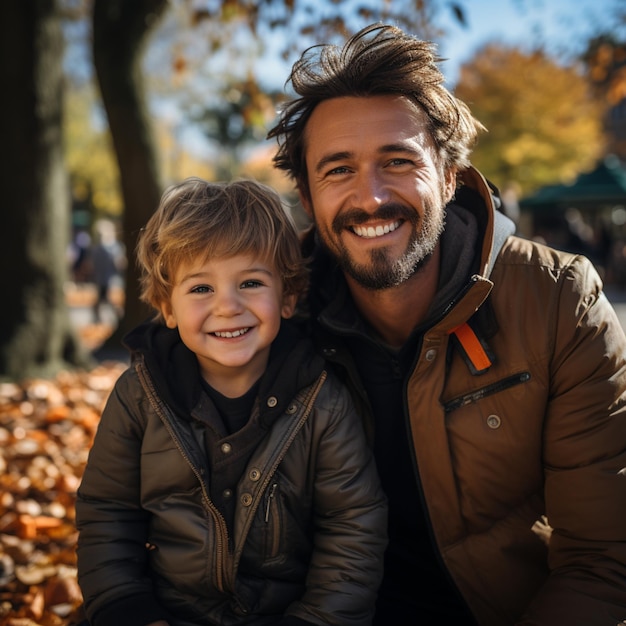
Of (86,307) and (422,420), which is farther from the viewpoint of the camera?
(86,307)

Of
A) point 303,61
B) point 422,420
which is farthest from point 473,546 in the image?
point 303,61

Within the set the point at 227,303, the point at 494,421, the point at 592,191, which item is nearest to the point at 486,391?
the point at 494,421

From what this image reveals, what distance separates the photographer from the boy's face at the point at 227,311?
2385 mm

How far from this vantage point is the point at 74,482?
4027 millimetres

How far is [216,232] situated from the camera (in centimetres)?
243

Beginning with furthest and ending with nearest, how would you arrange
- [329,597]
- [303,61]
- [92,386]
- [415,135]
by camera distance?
1. [92,386]
2. [303,61]
3. [415,135]
4. [329,597]

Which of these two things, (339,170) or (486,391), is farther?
(339,170)

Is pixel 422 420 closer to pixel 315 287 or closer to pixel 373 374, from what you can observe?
pixel 373 374

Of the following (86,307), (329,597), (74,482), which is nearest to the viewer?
(329,597)

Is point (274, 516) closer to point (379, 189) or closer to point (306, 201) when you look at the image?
point (379, 189)

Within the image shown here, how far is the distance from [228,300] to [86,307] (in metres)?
18.9

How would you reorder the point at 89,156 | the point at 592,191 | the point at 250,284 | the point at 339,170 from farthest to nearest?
1. the point at 89,156
2. the point at 592,191
3. the point at 339,170
4. the point at 250,284

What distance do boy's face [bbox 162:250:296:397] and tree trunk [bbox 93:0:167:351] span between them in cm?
479

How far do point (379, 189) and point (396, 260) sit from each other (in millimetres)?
279
